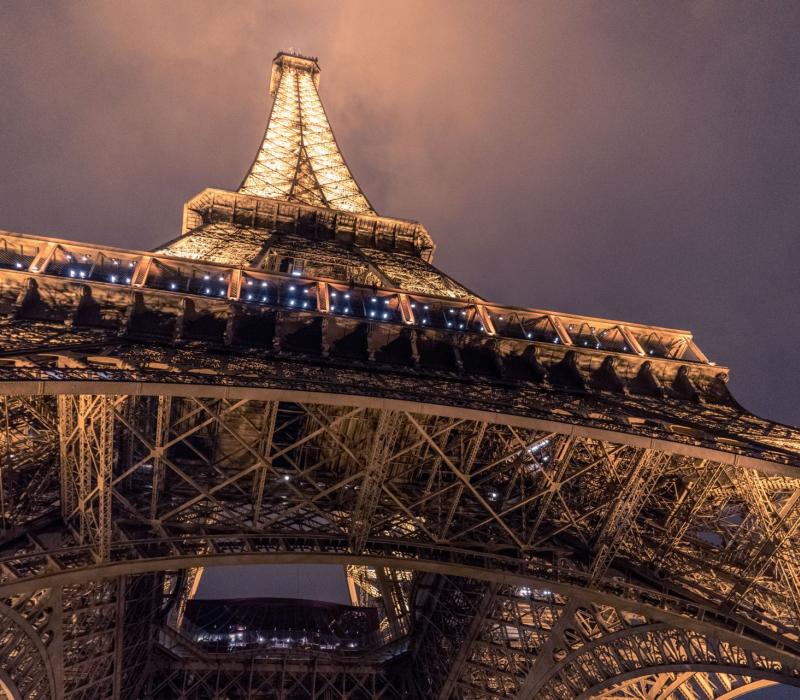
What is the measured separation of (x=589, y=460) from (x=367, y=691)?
15.3m

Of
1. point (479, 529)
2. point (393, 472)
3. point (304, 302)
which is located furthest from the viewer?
point (393, 472)

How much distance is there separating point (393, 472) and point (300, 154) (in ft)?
111

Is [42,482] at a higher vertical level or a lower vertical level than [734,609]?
higher

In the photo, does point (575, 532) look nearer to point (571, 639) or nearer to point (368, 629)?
point (571, 639)

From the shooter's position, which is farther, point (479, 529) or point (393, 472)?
point (393, 472)

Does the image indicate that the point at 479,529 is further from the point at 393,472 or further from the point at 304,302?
the point at 304,302

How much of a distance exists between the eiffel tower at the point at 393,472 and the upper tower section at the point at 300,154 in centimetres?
2054

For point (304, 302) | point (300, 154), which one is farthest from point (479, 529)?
point (300, 154)

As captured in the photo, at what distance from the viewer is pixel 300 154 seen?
46875 millimetres

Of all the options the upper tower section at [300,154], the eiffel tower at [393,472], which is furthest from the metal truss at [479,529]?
the upper tower section at [300,154]

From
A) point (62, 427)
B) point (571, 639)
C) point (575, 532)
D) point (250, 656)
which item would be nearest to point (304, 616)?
Answer: point (250, 656)

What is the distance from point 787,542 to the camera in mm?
13938

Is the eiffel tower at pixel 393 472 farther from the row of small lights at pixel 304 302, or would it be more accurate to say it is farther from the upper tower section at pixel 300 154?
the upper tower section at pixel 300 154

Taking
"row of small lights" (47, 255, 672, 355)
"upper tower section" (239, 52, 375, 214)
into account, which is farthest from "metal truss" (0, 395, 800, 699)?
"upper tower section" (239, 52, 375, 214)
